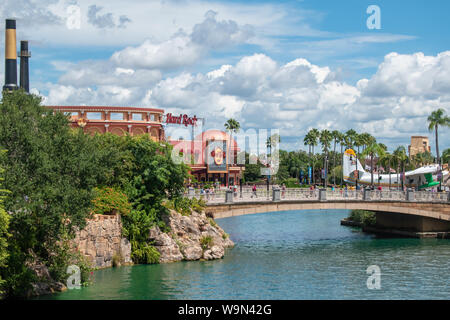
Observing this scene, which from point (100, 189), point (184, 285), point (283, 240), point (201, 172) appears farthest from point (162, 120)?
point (184, 285)

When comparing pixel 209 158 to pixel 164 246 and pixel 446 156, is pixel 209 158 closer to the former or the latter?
pixel 164 246

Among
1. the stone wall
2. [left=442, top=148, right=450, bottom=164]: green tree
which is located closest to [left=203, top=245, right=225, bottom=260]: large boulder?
the stone wall

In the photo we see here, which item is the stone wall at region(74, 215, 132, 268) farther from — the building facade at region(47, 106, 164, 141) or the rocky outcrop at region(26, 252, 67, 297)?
the building facade at region(47, 106, 164, 141)

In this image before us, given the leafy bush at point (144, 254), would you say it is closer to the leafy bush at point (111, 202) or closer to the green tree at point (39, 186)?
the leafy bush at point (111, 202)

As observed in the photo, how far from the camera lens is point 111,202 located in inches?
1747

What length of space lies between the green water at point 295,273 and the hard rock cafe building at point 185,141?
27.1 metres

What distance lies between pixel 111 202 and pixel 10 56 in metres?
40.5

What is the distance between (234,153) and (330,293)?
3470 inches

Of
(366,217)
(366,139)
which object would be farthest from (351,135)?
(366,217)

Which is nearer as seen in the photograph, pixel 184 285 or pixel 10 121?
pixel 10 121

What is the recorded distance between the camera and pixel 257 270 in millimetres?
44969

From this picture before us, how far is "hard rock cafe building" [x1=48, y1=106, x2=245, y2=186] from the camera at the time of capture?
271 ft

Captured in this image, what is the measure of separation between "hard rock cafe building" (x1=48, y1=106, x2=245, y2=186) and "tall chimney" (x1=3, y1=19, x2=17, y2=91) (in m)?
6.27
